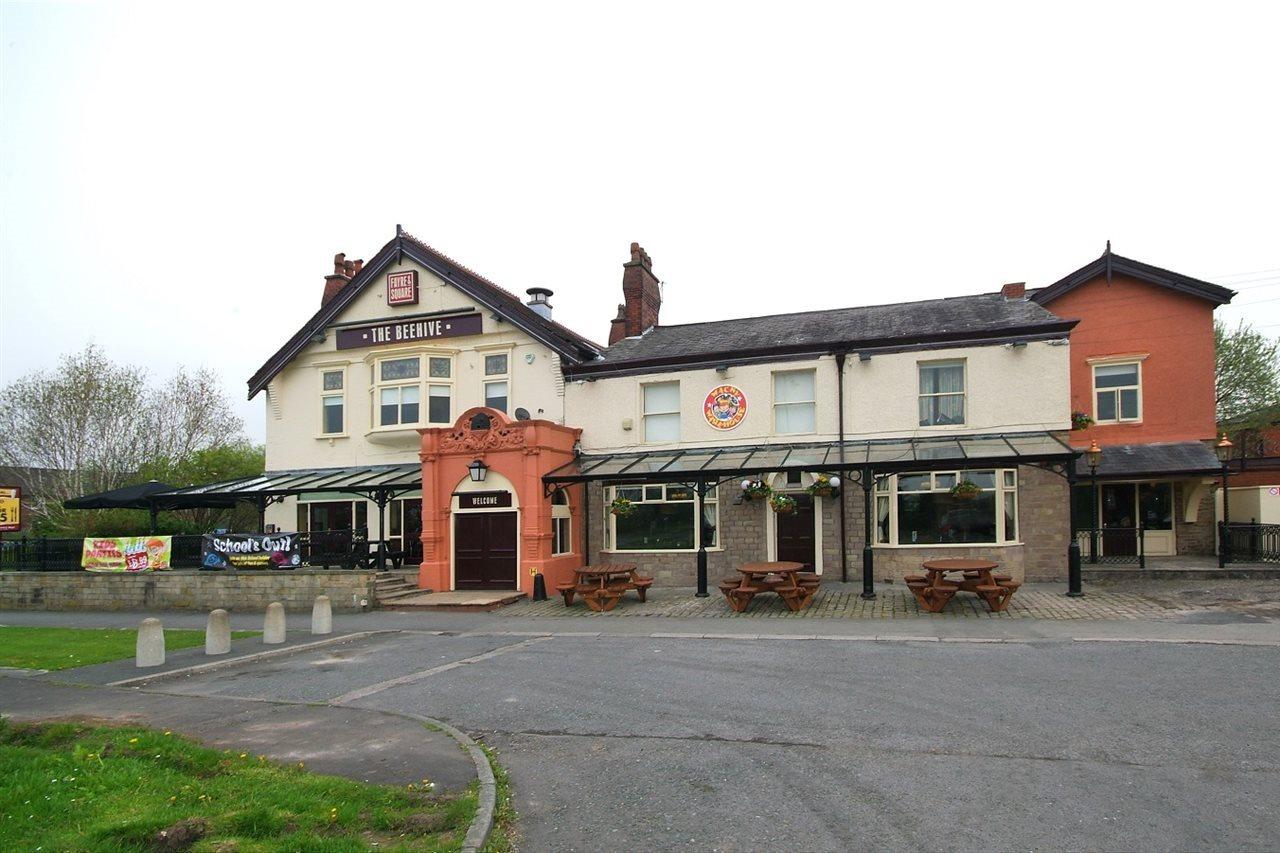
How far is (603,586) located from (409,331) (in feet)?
36.4

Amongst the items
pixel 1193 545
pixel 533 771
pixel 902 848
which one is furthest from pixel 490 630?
pixel 1193 545

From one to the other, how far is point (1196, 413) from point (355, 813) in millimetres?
24820

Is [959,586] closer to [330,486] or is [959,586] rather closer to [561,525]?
[561,525]

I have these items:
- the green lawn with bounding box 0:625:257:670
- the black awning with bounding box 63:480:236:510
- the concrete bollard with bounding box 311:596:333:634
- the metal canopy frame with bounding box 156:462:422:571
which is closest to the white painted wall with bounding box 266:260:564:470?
the metal canopy frame with bounding box 156:462:422:571

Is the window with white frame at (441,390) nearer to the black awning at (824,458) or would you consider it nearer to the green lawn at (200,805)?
the black awning at (824,458)

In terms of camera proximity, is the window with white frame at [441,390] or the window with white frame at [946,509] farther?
the window with white frame at [441,390]

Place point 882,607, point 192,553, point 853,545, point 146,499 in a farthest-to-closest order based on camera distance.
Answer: point 146,499 < point 192,553 < point 853,545 < point 882,607

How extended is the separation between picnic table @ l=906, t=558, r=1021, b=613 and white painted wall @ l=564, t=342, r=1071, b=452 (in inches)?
204

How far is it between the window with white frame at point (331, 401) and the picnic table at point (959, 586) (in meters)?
17.9

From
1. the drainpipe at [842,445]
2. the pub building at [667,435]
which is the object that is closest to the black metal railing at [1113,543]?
the pub building at [667,435]

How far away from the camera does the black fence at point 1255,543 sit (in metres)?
20.2

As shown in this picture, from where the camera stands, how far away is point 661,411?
22.1 m

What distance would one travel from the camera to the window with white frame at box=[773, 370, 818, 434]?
20859 mm

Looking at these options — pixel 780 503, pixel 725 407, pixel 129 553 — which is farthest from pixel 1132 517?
pixel 129 553
